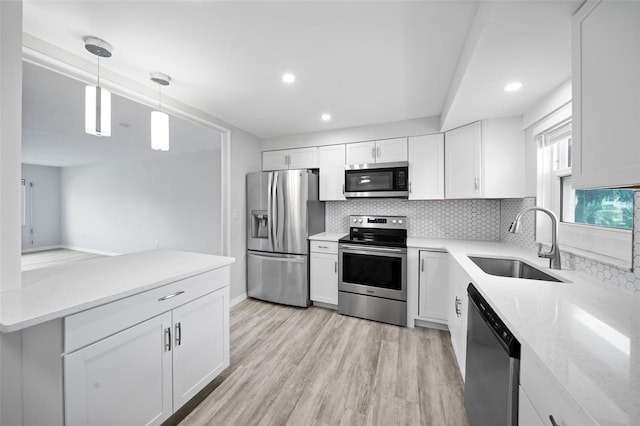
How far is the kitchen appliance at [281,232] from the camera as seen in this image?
10.1 feet

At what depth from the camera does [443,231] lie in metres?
2.99

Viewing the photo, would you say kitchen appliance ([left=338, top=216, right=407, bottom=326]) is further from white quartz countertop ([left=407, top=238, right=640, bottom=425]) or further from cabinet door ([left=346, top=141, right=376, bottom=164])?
white quartz countertop ([left=407, top=238, right=640, bottom=425])

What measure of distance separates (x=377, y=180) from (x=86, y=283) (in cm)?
271

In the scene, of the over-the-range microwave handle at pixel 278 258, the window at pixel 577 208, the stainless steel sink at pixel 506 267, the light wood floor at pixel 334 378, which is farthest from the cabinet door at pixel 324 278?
the window at pixel 577 208

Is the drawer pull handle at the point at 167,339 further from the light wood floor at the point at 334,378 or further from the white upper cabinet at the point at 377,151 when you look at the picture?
the white upper cabinet at the point at 377,151

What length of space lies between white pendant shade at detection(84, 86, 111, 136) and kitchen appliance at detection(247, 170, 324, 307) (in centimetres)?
187

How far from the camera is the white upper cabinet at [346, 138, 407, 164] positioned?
2.93 m

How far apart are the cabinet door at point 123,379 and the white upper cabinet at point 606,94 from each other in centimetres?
211

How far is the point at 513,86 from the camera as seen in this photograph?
1703mm

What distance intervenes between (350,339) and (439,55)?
2.54 meters

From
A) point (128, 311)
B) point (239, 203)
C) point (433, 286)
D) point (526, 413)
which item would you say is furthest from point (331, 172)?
point (526, 413)

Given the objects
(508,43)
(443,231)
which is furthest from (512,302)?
(443,231)

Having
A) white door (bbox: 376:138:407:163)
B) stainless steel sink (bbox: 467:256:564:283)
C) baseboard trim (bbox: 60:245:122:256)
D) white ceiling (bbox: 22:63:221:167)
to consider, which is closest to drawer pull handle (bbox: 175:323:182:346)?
stainless steel sink (bbox: 467:256:564:283)

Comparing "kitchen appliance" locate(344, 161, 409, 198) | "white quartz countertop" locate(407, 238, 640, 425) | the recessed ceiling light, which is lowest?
"white quartz countertop" locate(407, 238, 640, 425)
